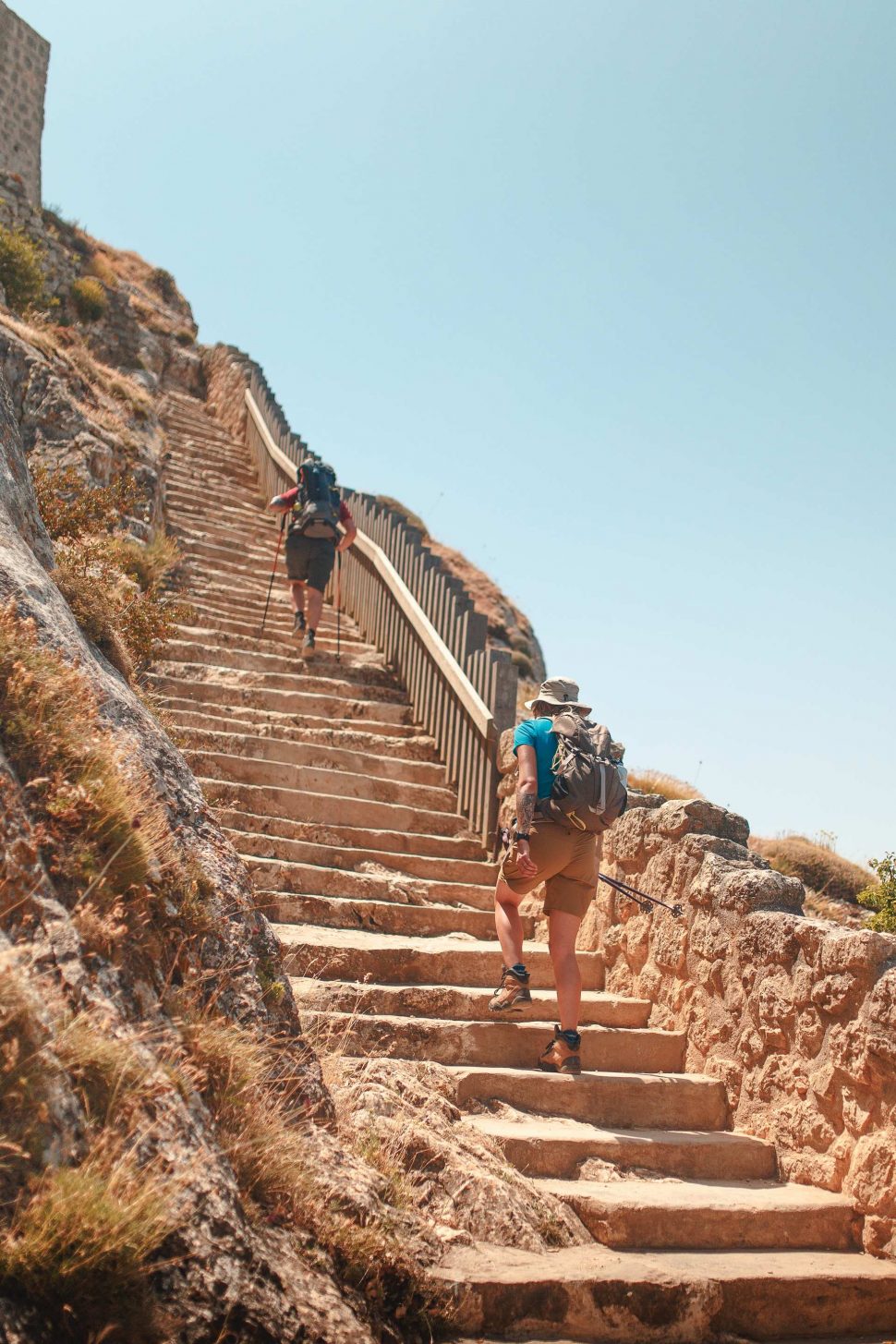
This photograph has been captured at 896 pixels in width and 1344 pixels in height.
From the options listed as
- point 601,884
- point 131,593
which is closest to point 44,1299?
point 601,884

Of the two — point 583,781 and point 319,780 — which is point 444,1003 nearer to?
point 583,781

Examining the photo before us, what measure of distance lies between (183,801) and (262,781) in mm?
3164

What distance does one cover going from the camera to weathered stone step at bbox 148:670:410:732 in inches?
324

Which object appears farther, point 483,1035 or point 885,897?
point 885,897

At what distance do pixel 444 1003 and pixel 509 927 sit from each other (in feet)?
1.60

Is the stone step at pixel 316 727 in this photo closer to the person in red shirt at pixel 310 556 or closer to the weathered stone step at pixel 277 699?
the weathered stone step at pixel 277 699

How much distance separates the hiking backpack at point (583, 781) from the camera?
17.0ft

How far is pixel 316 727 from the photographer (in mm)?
8375

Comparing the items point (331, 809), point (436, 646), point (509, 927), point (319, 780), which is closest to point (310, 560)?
point (436, 646)

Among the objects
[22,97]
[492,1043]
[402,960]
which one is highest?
[22,97]

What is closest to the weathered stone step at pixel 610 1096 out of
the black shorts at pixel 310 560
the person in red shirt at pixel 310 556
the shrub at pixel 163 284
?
the person in red shirt at pixel 310 556

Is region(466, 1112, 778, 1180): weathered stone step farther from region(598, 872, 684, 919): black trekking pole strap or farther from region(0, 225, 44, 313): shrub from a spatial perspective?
region(0, 225, 44, 313): shrub

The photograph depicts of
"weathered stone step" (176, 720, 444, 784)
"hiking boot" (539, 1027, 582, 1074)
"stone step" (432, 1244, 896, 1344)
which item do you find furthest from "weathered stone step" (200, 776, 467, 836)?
"stone step" (432, 1244, 896, 1344)

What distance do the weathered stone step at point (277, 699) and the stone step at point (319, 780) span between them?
0.86m
